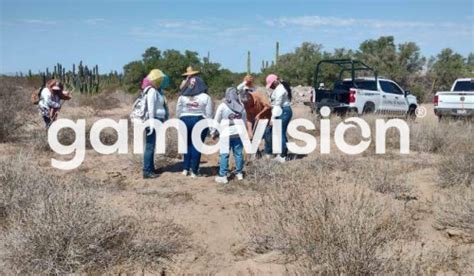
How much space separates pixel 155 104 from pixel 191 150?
90cm

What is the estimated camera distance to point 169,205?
19.7 feet

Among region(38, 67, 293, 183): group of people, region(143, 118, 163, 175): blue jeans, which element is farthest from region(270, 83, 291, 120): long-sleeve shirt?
region(143, 118, 163, 175): blue jeans

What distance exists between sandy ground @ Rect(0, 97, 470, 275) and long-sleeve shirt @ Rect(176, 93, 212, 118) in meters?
1.00

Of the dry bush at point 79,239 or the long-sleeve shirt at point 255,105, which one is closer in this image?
the dry bush at point 79,239

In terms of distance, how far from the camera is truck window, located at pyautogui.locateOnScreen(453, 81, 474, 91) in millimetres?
15258

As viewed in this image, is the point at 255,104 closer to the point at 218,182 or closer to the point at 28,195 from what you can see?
the point at 218,182

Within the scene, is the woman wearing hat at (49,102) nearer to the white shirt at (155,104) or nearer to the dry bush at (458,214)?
the white shirt at (155,104)

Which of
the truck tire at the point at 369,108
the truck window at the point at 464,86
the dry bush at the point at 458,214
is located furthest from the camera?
the truck window at the point at 464,86

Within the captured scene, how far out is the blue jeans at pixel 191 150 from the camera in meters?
7.26

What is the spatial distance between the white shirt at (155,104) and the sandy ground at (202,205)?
99 centimetres

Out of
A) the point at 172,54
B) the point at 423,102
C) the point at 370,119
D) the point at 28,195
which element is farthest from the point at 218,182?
the point at 423,102

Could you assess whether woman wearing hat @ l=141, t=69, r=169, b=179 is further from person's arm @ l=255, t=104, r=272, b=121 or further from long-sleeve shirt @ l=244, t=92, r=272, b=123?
person's arm @ l=255, t=104, r=272, b=121

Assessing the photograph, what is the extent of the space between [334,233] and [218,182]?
3375 mm

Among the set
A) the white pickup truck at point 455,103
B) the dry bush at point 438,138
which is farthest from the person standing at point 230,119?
the white pickup truck at point 455,103
